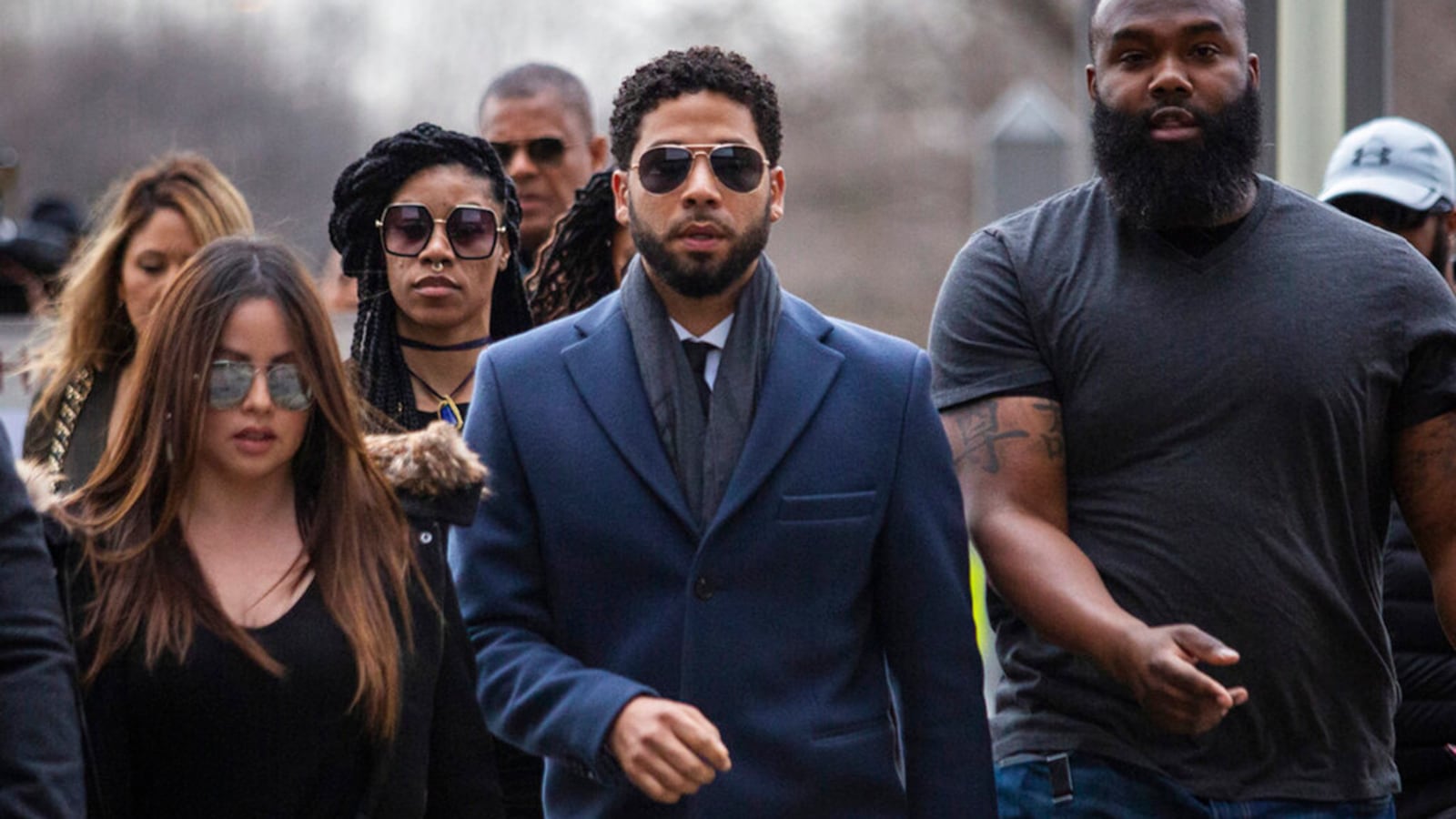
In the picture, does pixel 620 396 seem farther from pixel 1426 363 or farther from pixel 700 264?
pixel 1426 363

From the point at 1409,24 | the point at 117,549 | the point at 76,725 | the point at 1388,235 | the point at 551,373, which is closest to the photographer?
the point at 76,725

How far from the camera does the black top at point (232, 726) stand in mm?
4168

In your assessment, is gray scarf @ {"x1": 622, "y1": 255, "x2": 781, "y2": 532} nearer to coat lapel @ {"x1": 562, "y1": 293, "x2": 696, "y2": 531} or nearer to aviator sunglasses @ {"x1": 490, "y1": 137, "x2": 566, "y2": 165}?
coat lapel @ {"x1": 562, "y1": 293, "x2": 696, "y2": 531}

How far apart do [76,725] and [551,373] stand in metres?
1.18

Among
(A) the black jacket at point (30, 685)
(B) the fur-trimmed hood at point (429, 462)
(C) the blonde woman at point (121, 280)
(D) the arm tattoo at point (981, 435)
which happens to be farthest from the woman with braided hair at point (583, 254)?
(A) the black jacket at point (30, 685)

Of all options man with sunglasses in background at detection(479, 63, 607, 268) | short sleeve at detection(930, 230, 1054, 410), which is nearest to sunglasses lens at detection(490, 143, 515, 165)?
man with sunglasses in background at detection(479, 63, 607, 268)

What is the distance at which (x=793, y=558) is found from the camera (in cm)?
442

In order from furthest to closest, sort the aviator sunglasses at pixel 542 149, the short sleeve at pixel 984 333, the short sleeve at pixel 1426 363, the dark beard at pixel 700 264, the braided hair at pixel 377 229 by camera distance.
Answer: the aviator sunglasses at pixel 542 149
the braided hair at pixel 377 229
the short sleeve at pixel 984 333
the short sleeve at pixel 1426 363
the dark beard at pixel 700 264

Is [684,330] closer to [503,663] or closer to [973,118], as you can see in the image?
[503,663]

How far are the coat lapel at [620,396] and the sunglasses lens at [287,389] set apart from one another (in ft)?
1.55

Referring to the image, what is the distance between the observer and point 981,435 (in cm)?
491

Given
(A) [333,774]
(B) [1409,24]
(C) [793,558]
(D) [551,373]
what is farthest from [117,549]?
(B) [1409,24]

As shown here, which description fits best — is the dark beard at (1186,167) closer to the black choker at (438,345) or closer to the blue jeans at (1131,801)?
the blue jeans at (1131,801)

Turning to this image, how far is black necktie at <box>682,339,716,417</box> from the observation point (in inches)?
181
